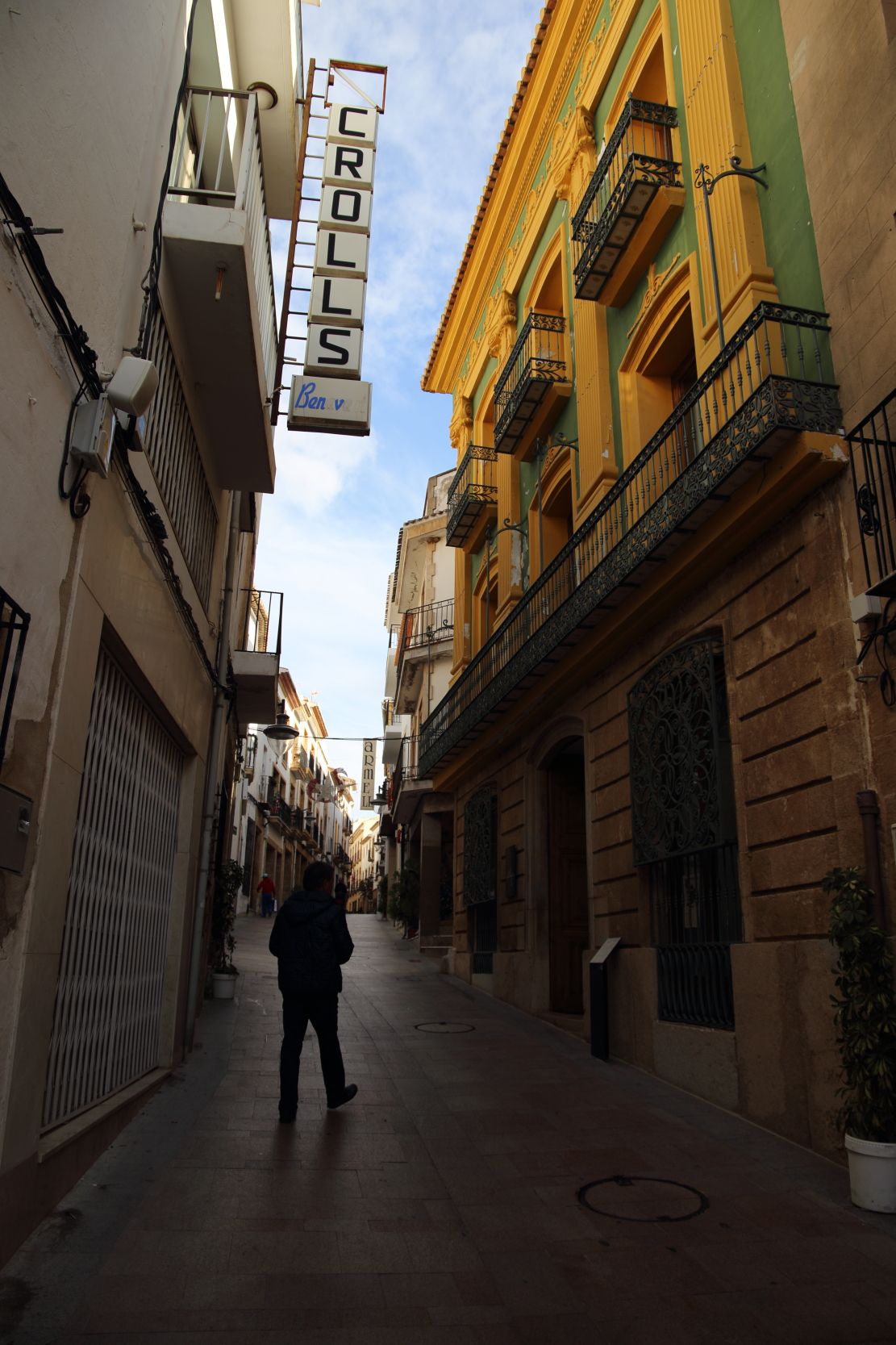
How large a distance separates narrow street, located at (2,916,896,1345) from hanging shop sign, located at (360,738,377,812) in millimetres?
42800

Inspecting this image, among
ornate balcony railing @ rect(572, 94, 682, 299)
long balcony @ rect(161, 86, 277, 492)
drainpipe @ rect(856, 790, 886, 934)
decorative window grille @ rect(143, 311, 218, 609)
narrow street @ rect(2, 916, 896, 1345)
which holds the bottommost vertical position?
narrow street @ rect(2, 916, 896, 1345)

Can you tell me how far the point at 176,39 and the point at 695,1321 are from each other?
7.47m

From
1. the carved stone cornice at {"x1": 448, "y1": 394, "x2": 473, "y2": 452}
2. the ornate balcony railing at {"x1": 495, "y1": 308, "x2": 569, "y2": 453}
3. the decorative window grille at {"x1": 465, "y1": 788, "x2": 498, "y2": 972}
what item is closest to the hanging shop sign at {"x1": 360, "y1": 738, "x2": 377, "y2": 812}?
the carved stone cornice at {"x1": 448, "y1": 394, "x2": 473, "y2": 452}

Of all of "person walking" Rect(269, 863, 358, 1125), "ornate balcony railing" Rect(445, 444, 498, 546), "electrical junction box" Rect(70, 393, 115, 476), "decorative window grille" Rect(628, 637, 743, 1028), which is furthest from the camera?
"ornate balcony railing" Rect(445, 444, 498, 546)

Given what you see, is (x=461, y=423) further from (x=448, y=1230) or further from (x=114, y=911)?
(x=448, y=1230)

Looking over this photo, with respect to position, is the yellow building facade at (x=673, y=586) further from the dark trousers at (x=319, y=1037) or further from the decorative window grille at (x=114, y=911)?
the decorative window grille at (x=114, y=911)

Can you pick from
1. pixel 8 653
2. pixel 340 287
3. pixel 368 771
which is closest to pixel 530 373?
pixel 340 287

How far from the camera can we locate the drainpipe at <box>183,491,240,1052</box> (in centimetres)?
827

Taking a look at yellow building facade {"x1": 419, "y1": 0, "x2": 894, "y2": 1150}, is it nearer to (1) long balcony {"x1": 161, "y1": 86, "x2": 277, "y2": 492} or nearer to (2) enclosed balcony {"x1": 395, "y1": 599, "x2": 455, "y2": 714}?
(1) long balcony {"x1": 161, "y1": 86, "x2": 277, "y2": 492}

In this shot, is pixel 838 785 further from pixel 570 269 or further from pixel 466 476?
pixel 466 476

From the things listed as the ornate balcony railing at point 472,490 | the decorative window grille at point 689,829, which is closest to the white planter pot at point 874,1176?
the decorative window grille at point 689,829

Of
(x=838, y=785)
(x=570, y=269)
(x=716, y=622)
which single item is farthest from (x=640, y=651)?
Result: (x=570, y=269)

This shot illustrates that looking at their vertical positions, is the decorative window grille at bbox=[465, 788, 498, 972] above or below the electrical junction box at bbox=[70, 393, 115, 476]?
below

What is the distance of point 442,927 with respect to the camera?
23.8m
